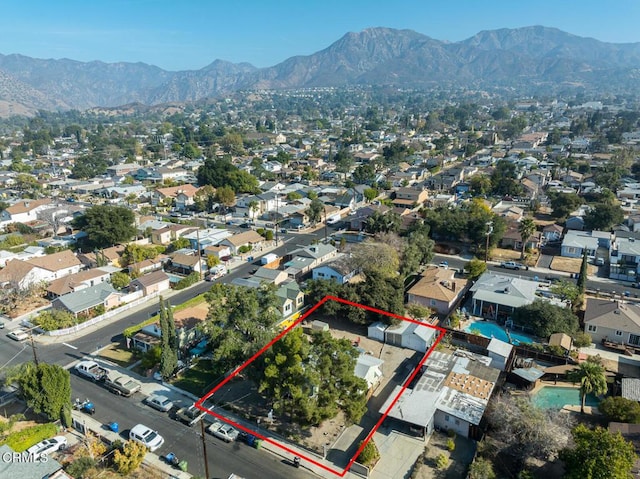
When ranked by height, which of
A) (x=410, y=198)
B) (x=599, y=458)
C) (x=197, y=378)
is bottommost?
(x=197, y=378)

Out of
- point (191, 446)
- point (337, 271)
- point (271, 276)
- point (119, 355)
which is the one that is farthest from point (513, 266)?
point (119, 355)

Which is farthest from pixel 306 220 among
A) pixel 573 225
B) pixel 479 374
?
pixel 479 374

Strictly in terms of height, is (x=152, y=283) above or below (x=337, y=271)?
below

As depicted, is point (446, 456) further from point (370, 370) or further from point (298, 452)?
point (298, 452)

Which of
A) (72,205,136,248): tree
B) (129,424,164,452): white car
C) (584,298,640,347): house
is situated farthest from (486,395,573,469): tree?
(72,205,136,248): tree

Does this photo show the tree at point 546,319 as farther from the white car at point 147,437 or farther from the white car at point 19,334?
the white car at point 19,334

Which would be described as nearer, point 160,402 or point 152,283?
point 160,402

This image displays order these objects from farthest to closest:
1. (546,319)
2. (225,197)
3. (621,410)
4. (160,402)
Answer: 1. (225,197)
2. (546,319)
3. (160,402)
4. (621,410)

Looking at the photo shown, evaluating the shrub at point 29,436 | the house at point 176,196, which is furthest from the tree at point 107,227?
the shrub at point 29,436
